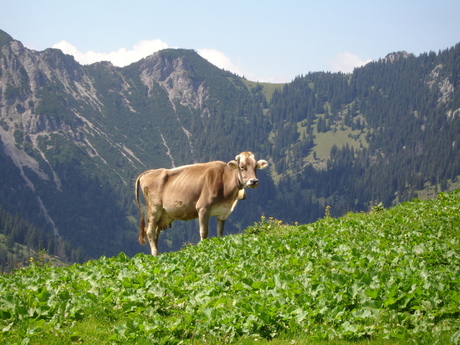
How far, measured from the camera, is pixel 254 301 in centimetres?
945

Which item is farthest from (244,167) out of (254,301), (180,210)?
(254,301)

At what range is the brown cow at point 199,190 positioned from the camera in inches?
925

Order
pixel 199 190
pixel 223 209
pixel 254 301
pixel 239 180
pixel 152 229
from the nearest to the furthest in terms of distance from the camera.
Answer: pixel 254 301 → pixel 239 180 → pixel 223 209 → pixel 199 190 → pixel 152 229

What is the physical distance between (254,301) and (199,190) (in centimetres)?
1493

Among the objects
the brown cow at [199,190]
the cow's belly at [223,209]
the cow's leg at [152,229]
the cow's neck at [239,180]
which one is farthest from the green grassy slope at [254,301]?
the cow's leg at [152,229]

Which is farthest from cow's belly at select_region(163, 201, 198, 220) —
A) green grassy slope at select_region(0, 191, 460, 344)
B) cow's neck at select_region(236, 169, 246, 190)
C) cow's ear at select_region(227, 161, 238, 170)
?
green grassy slope at select_region(0, 191, 460, 344)

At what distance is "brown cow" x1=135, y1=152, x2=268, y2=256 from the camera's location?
77.1 feet

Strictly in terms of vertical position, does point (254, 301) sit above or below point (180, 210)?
above

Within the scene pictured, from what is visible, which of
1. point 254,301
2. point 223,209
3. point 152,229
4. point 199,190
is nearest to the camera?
point 254,301

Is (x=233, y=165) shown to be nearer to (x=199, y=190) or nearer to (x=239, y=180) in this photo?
(x=239, y=180)

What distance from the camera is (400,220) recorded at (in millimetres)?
20094

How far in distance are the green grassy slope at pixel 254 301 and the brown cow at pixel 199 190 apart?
9.02m

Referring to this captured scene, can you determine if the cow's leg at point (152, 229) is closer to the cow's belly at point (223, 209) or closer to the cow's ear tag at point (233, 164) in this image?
the cow's belly at point (223, 209)

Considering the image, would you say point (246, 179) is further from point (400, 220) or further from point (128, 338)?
point (128, 338)
